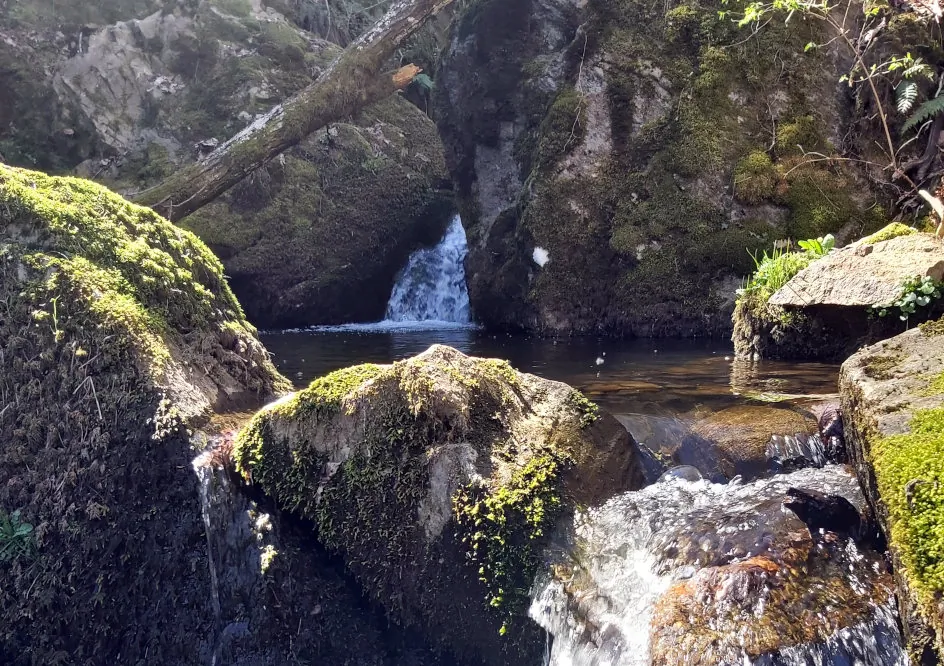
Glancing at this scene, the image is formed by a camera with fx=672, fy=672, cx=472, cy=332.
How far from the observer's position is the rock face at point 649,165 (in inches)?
429

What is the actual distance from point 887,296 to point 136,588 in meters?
6.57

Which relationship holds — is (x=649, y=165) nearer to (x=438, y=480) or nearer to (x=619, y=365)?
(x=619, y=365)

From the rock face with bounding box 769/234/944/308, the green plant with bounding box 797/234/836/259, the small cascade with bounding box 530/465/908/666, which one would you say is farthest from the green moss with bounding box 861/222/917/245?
the small cascade with bounding box 530/465/908/666

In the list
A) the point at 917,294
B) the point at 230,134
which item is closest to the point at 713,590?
the point at 917,294

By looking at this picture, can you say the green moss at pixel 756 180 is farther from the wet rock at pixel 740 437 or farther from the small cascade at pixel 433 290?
the wet rock at pixel 740 437

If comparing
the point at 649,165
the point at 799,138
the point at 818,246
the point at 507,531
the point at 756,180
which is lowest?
the point at 507,531

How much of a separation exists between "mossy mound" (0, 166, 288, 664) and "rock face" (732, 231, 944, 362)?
19.0ft

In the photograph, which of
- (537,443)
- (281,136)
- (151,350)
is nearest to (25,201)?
(151,350)

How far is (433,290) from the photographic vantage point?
604 inches

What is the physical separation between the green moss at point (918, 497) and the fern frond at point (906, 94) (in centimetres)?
899

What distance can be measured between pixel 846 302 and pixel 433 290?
9795 mm

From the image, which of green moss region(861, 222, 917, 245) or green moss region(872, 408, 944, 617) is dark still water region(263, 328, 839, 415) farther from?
green moss region(872, 408, 944, 617)

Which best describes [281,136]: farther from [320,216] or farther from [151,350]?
[151,350]

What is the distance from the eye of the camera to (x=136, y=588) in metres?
3.51
